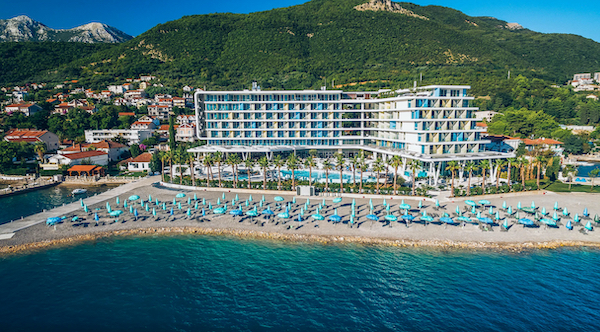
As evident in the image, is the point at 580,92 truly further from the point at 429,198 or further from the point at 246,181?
the point at 246,181

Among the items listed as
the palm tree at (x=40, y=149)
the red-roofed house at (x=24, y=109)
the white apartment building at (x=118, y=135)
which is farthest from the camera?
the red-roofed house at (x=24, y=109)

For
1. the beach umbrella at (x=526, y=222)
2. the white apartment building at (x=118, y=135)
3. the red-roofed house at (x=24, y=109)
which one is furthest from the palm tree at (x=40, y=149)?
the beach umbrella at (x=526, y=222)

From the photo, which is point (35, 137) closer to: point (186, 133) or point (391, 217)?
point (186, 133)

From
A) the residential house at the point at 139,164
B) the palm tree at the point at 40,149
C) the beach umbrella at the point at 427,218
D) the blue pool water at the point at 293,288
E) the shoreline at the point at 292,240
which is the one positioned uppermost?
the palm tree at the point at 40,149

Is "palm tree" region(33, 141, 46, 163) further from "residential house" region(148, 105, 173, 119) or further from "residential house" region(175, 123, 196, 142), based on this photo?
"residential house" region(148, 105, 173, 119)

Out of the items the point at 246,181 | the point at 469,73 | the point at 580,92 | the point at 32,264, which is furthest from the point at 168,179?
the point at 580,92

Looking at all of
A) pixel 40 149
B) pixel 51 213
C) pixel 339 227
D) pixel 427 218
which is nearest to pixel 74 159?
pixel 40 149

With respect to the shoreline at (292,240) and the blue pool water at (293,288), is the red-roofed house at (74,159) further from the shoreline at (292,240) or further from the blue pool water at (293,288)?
the blue pool water at (293,288)
